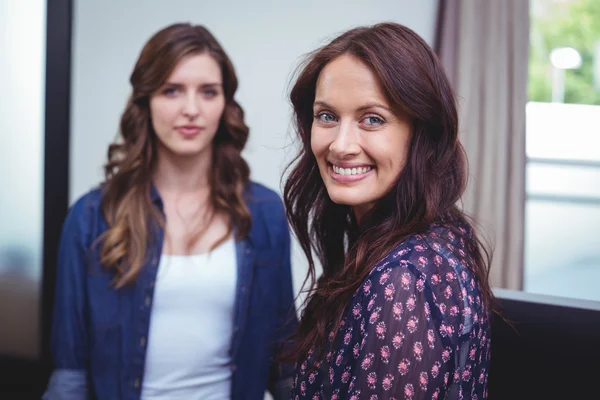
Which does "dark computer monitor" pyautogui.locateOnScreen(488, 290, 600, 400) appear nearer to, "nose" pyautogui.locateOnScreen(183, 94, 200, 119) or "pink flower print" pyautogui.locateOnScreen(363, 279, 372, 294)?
"pink flower print" pyautogui.locateOnScreen(363, 279, 372, 294)

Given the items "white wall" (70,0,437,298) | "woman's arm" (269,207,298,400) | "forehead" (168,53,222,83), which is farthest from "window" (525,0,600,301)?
"forehead" (168,53,222,83)

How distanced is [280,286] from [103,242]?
503 mm

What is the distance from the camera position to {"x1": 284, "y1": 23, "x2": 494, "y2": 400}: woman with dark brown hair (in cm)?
90

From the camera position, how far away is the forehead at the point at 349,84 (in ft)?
3.31

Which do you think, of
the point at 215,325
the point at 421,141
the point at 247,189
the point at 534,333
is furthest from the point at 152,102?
the point at 534,333

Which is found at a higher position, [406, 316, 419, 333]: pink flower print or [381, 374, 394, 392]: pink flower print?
[406, 316, 419, 333]: pink flower print

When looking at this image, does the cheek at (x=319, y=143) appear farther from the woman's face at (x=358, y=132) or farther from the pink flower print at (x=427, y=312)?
the pink flower print at (x=427, y=312)

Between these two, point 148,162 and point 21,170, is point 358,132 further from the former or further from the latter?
point 21,170

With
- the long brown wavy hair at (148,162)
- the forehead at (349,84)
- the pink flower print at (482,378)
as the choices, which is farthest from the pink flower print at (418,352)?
the long brown wavy hair at (148,162)

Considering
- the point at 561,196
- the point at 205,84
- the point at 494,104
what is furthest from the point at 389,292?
the point at 561,196

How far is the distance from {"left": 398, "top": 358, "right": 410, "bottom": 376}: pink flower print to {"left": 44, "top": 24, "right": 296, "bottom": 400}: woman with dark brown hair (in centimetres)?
94

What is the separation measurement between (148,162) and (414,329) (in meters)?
1.16

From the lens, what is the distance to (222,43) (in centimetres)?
282

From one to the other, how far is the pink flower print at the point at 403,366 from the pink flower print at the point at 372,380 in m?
0.04
